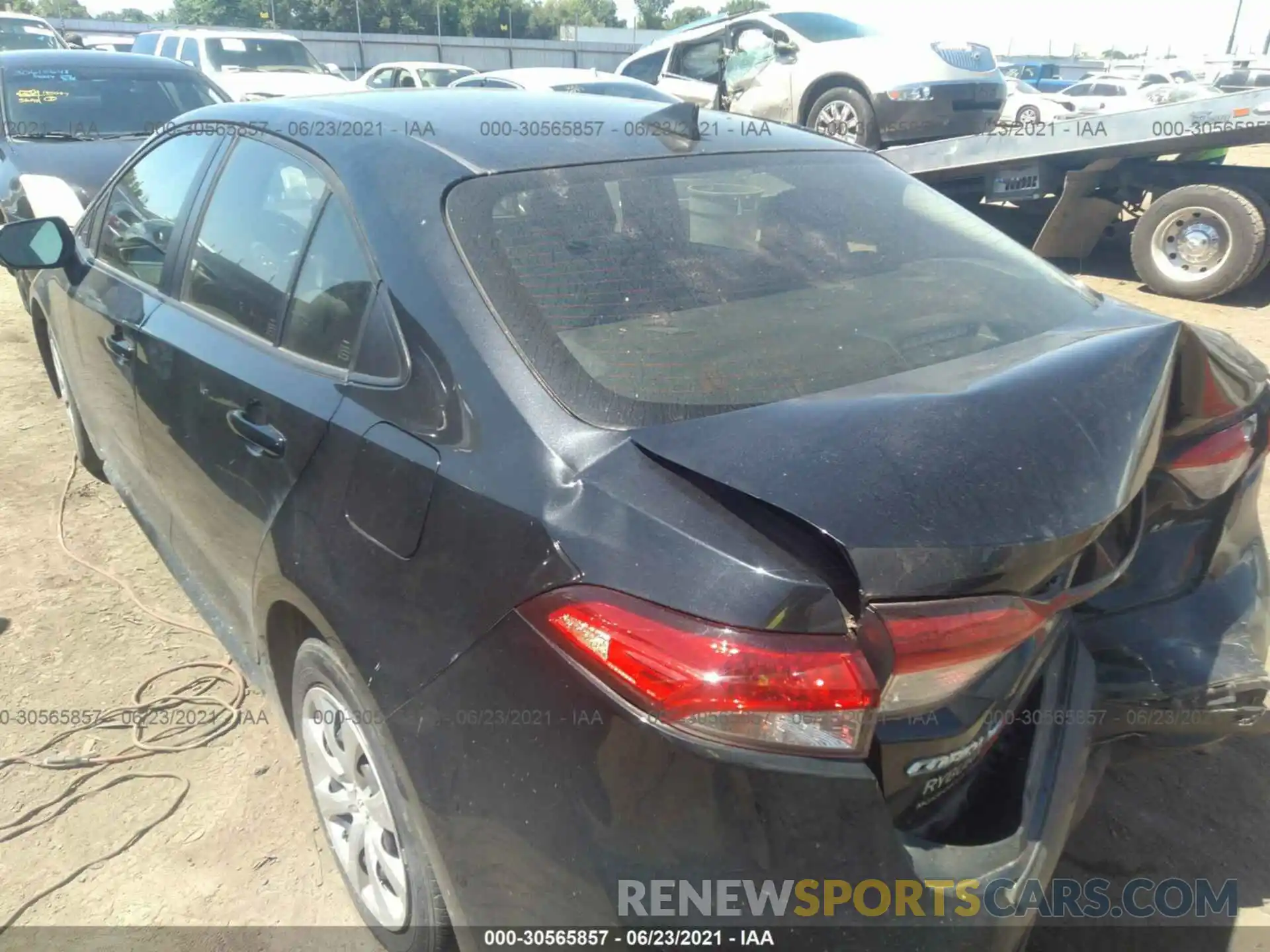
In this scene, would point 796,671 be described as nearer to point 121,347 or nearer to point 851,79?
point 121,347

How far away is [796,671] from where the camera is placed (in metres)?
1.33

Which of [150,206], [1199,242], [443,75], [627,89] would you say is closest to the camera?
[150,206]

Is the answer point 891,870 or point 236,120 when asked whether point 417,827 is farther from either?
point 236,120

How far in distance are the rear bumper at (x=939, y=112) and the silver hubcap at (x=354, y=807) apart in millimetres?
8420

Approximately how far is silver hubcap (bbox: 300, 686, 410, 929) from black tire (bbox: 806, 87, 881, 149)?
822cm

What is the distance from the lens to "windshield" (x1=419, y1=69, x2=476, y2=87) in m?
17.1

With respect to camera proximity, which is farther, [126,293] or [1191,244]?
[1191,244]

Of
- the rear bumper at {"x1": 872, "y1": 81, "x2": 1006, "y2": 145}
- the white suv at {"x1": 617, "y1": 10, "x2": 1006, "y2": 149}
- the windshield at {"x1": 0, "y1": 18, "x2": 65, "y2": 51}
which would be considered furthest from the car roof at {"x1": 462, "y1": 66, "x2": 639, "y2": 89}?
the windshield at {"x1": 0, "y1": 18, "x2": 65, "y2": 51}

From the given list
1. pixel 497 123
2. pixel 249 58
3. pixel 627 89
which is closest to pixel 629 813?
pixel 497 123

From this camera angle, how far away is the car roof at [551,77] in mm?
11336

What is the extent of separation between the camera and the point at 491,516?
1578mm

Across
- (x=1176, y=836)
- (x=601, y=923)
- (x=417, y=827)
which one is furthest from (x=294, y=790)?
(x=1176, y=836)

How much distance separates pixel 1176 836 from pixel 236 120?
10.4 feet

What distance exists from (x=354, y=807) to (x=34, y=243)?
230 centimetres
